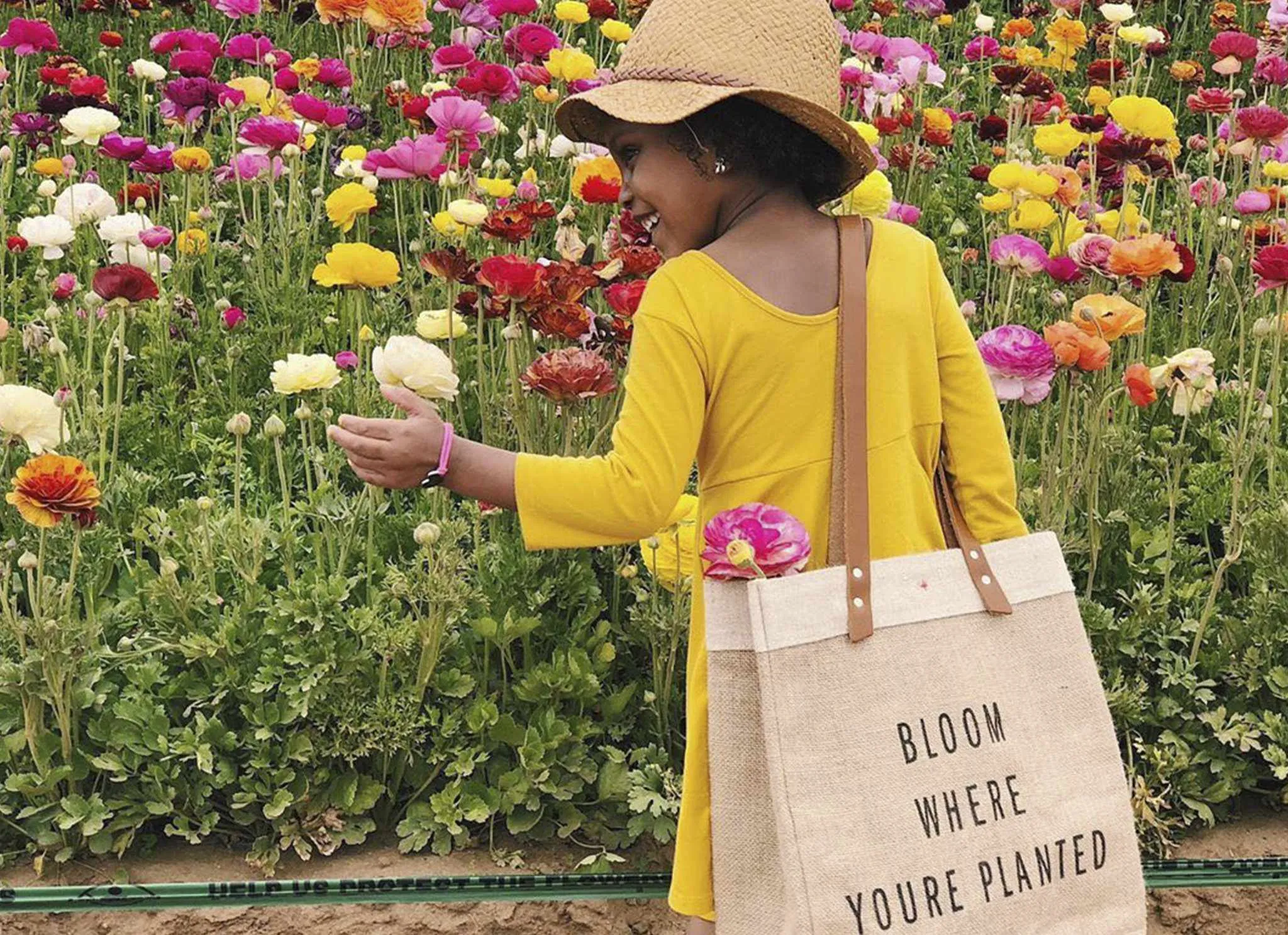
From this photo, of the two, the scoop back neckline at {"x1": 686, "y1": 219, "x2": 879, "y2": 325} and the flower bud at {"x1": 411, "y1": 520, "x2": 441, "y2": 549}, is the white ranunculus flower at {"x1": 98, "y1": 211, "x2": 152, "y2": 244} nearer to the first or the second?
the flower bud at {"x1": 411, "y1": 520, "x2": 441, "y2": 549}

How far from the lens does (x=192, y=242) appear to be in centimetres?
401

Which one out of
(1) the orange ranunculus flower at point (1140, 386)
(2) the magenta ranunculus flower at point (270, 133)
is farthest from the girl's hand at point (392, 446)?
(2) the magenta ranunculus flower at point (270, 133)

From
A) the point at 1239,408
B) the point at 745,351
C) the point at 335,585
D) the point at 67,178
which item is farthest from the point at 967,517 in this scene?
the point at 67,178

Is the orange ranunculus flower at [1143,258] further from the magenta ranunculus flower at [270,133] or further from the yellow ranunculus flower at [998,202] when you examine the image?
the magenta ranunculus flower at [270,133]

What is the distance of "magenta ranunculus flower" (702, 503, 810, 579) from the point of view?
1792 mm

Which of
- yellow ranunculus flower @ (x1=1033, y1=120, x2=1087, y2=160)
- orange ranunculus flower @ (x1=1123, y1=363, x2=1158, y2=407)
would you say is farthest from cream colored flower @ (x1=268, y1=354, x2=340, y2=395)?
yellow ranunculus flower @ (x1=1033, y1=120, x2=1087, y2=160)

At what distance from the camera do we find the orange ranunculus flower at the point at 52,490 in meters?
2.33

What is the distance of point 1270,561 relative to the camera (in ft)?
10.4

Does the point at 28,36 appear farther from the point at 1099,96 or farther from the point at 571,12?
the point at 1099,96

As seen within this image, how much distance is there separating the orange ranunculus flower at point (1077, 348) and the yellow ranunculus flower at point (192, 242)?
2.06 m

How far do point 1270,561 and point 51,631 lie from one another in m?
2.07

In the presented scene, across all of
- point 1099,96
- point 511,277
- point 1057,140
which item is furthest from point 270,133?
point 1099,96

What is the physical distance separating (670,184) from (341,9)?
259 cm

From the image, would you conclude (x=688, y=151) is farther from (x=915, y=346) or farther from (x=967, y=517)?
(x=967, y=517)
